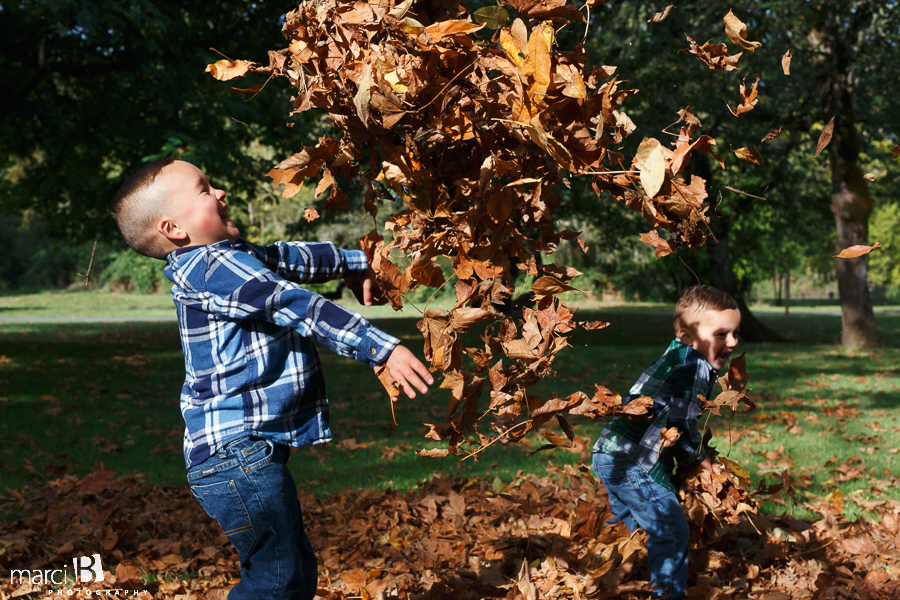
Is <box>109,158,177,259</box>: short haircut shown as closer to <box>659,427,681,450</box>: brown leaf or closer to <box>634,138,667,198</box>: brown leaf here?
<box>634,138,667,198</box>: brown leaf

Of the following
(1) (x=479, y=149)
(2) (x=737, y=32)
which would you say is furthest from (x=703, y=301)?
(1) (x=479, y=149)

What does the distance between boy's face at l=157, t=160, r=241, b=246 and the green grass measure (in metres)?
1.28

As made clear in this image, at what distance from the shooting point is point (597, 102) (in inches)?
74.2

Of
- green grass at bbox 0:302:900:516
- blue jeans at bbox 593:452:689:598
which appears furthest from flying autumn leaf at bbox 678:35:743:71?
blue jeans at bbox 593:452:689:598

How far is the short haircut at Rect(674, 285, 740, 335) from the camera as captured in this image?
10.0ft

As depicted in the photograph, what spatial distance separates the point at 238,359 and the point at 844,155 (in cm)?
1495

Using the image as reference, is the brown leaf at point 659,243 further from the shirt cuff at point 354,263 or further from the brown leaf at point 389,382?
the shirt cuff at point 354,263

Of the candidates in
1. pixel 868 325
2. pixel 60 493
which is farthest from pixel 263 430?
pixel 868 325

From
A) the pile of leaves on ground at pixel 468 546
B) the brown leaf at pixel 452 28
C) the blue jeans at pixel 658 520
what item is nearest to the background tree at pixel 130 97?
the pile of leaves on ground at pixel 468 546

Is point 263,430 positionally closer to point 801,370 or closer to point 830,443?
point 830,443

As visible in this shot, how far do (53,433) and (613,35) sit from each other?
1137 centimetres

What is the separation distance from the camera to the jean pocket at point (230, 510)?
2.20m

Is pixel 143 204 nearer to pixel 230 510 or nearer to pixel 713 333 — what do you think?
pixel 230 510

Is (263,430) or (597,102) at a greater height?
(597,102)
